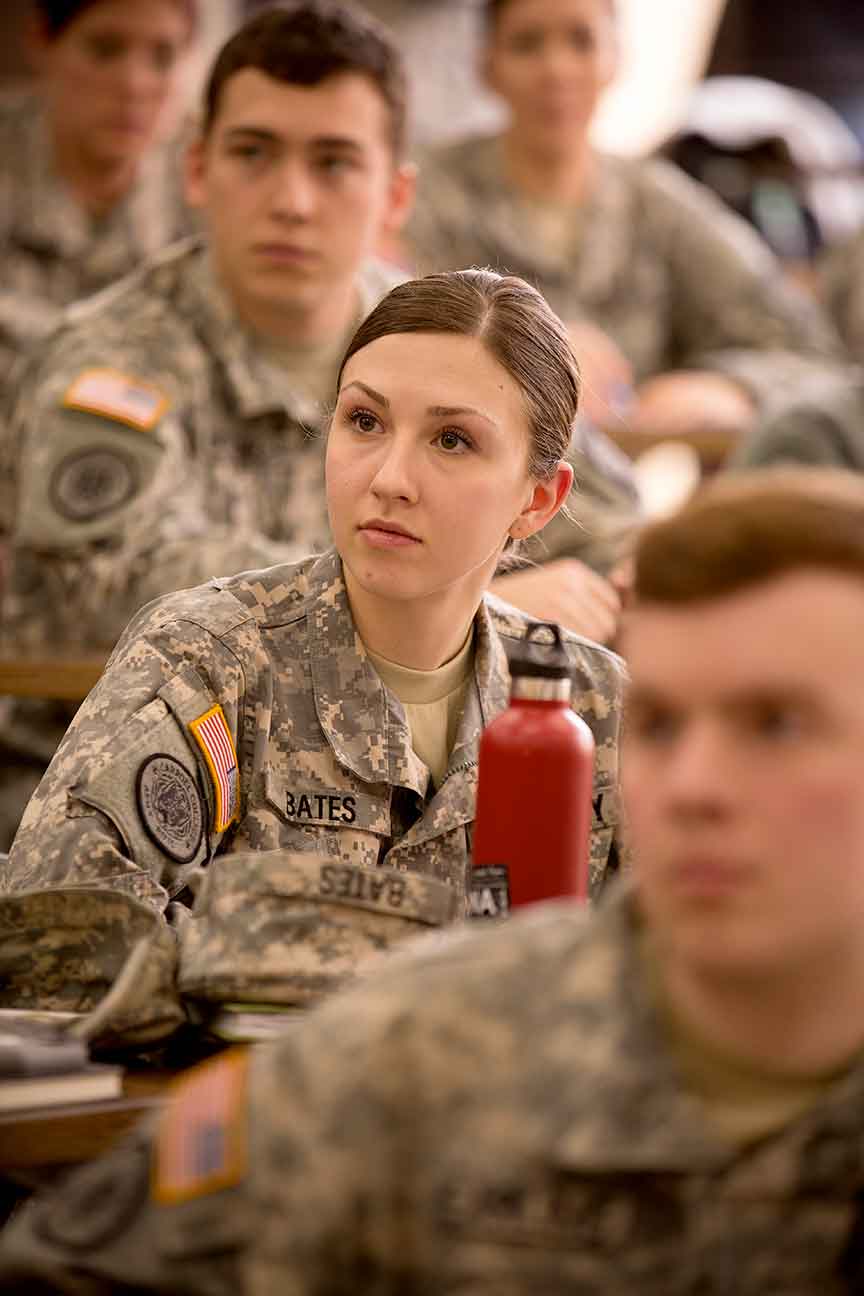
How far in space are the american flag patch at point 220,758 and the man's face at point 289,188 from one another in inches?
46.3

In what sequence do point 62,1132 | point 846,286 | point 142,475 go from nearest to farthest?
point 62,1132, point 142,475, point 846,286

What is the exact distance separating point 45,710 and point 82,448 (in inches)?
16.7

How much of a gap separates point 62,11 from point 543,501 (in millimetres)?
2563

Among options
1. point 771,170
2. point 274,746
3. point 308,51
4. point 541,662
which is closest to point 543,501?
point 274,746

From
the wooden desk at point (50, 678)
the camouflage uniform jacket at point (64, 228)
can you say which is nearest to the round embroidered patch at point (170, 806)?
the wooden desk at point (50, 678)

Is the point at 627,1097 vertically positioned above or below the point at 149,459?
below

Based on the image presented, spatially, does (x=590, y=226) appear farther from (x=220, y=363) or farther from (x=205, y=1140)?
(x=205, y=1140)

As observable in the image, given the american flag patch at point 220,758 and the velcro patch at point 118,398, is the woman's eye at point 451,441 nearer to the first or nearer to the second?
the american flag patch at point 220,758

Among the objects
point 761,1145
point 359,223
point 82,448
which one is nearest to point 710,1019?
point 761,1145

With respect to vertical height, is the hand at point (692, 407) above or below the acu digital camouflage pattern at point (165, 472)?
above

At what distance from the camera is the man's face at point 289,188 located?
273 centimetres

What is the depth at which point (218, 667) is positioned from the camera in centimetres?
170

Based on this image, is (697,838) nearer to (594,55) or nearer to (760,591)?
(760,591)

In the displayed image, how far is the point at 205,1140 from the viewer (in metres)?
0.93
